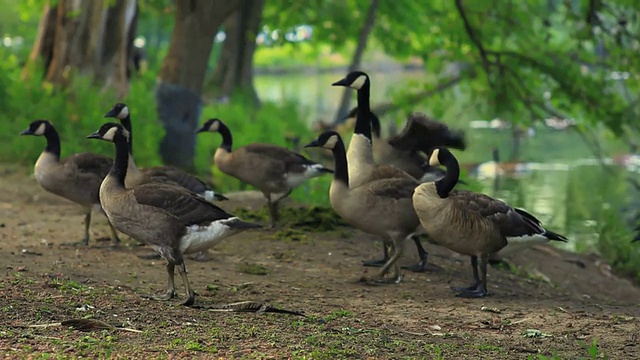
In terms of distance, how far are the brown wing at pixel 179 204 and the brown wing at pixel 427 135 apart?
4.15 m

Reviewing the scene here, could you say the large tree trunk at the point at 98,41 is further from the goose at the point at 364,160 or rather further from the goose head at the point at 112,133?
the goose head at the point at 112,133

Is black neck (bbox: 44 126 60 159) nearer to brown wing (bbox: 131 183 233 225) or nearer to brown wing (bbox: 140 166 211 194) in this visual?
brown wing (bbox: 140 166 211 194)

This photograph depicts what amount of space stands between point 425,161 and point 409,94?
996 cm

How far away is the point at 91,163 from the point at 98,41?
27.3ft

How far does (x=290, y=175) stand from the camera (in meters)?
12.4

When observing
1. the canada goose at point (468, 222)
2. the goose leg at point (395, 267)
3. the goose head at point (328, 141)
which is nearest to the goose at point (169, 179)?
the goose head at point (328, 141)

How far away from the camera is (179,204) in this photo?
8.64 metres

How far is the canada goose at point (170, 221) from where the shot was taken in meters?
8.48

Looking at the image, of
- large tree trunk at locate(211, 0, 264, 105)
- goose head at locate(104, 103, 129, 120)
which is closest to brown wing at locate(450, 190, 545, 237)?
goose head at locate(104, 103, 129, 120)

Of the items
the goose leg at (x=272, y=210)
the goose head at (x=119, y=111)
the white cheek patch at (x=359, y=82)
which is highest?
the white cheek patch at (x=359, y=82)

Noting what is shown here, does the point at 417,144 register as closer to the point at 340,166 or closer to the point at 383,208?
the point at 340,166

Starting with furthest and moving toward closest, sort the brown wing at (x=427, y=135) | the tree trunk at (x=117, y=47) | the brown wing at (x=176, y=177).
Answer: the tree trunk at (x=117, y=47) → the brown wing at (x=427, y=135) → the brown wing at (x=176, y=177)

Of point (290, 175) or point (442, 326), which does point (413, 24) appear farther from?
point (442, 326)

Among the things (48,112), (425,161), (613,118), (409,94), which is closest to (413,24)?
(409,94)
